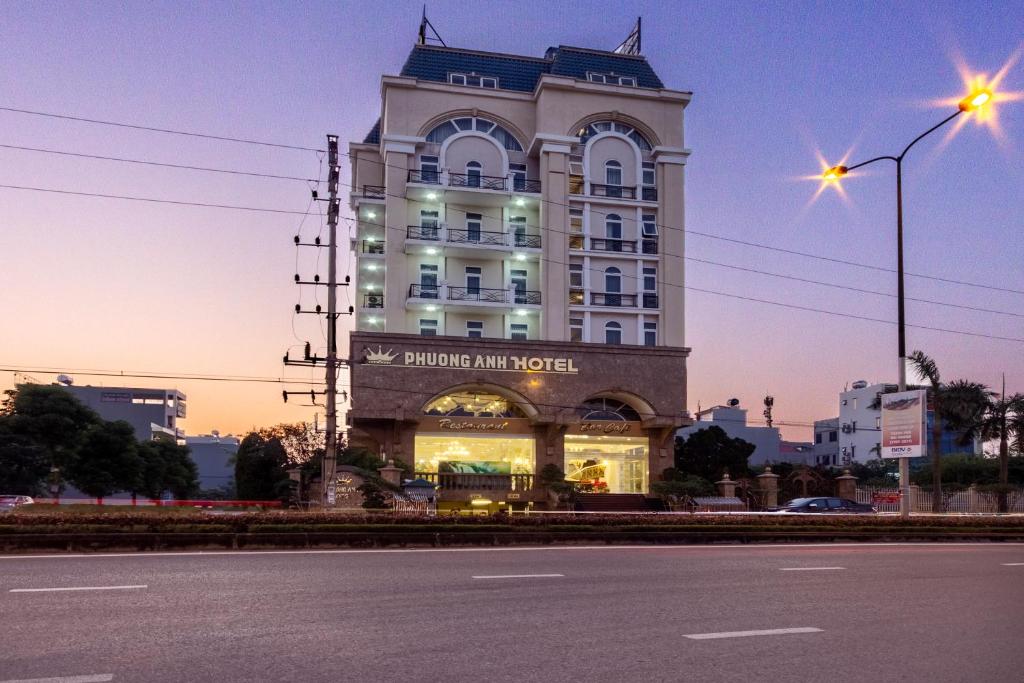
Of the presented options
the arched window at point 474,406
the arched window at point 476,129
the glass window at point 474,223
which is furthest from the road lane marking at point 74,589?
the arched window at point 476,129

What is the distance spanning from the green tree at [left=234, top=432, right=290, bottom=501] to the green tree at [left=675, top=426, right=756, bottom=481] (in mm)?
24001

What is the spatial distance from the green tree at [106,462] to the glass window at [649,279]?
34.8 meters

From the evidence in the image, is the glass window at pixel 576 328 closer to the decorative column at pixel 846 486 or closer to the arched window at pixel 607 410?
the arched window at pixel 607 410

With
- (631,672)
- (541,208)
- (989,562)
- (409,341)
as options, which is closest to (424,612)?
(631,672)

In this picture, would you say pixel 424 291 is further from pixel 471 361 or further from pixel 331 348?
pixel 331 348

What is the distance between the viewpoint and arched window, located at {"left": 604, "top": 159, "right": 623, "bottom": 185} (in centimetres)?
4672

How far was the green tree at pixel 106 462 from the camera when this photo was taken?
5466 centimetres

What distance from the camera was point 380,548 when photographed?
17609mm

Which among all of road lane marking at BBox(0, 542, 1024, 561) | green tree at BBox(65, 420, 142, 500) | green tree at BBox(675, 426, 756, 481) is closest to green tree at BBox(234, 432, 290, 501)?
green tree at BBox(65, 420, 142, 500)

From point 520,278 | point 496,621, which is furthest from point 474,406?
point 496,621

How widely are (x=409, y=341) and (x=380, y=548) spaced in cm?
2319

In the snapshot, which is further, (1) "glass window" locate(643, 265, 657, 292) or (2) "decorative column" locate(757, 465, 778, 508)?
(1) "glass window" locate(643, 265, 657, 292)

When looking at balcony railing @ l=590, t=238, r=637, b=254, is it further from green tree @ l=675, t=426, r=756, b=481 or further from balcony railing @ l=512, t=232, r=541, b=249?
green tree @ l=675, t=426, r=756, b=481

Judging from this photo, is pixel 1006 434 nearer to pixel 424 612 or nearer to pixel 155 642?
pixel 424 612
